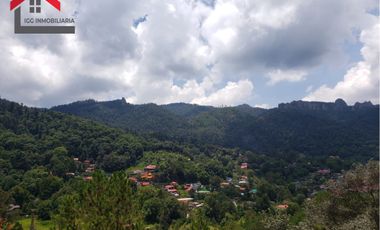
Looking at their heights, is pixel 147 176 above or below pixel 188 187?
above

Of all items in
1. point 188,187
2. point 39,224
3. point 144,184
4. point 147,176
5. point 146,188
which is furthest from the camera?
point 147,176

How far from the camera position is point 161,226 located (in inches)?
3984

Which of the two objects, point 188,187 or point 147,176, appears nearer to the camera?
point 188,187

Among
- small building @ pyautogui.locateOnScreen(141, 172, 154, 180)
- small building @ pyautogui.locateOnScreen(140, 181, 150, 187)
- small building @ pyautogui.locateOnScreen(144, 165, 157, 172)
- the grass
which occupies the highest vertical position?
small building @ pyautogui.locateOnScreen(144, 165, 157, 172)

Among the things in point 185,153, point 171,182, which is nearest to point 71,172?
point 171,182

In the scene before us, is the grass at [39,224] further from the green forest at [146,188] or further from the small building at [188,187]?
the small building at [188,187]

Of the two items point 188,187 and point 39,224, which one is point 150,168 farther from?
point 39,224

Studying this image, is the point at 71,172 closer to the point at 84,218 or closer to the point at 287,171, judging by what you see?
the point at 287,171

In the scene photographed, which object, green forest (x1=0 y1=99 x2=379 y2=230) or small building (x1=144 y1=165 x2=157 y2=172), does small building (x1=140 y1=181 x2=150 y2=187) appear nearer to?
green forest (x1=0 y1=99 x2=379 y2=230)

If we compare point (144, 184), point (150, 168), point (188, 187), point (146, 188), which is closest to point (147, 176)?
point (150, 168)

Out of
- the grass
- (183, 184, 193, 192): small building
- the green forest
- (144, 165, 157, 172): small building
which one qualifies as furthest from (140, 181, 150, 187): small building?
the grass

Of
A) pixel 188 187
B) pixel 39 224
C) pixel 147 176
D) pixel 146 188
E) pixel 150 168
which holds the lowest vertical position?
pixel 39 224

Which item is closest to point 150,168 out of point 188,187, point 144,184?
point 188,187

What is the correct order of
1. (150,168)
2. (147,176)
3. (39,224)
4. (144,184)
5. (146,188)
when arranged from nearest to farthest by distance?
(39,224) < (146,188) < (144,184) < (147,176) < (150,168)
